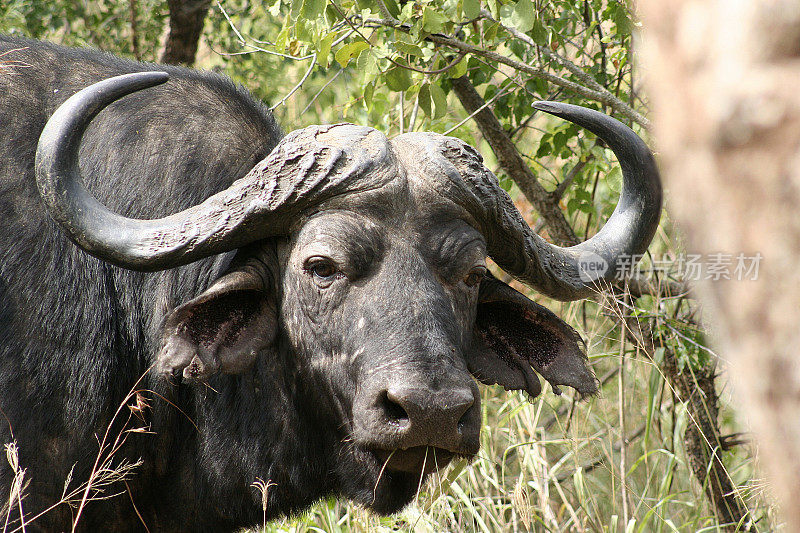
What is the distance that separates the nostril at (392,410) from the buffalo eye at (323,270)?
48 centimetres

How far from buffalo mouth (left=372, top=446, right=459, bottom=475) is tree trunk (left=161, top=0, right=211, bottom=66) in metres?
4.15

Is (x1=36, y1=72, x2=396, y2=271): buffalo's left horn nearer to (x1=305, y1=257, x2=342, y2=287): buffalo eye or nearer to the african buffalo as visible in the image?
the african buffalo

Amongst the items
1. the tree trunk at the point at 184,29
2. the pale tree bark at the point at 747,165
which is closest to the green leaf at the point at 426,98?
Answer: the tree trunk at the point at 184,29

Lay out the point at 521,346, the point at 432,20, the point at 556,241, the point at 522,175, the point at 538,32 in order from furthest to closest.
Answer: the point at 556,241 < the point at 522,175 < the point at 538,32 < the point at 432,20 < the point at 521,346

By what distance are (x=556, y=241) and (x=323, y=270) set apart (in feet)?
8.16

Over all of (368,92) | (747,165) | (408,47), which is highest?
(747,165)

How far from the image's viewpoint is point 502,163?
16.3ft

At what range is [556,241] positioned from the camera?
5062 millimetres

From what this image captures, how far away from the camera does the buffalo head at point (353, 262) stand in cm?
263

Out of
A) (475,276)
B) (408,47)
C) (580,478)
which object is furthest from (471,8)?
(580,478)

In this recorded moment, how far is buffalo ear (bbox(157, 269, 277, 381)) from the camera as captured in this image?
2.84 meters

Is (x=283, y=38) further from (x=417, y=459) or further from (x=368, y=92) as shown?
(x=417, y=459)

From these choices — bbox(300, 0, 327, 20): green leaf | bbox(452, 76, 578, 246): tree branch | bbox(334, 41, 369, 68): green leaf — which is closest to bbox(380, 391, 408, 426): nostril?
bbox(300, 0, 327, 20): green leaf

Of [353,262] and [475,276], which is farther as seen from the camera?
[475,276]
